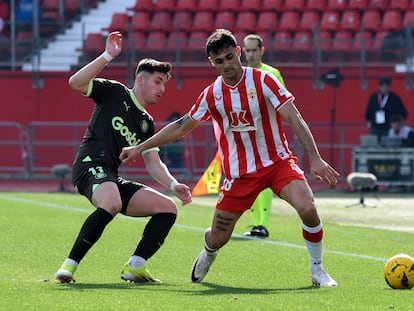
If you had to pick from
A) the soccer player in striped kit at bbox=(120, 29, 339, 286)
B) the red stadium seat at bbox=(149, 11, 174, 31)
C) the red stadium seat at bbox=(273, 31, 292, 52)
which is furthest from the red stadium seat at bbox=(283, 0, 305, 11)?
the soccer player in striped kit at bbox=(120, 29, 339, 286)

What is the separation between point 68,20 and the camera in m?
30.1

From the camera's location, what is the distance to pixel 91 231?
879 centimetres

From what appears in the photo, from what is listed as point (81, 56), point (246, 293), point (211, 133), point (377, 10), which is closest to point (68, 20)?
point (81, 56)

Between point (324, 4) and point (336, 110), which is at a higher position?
point (324, 4)

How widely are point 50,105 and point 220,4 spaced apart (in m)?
5.34

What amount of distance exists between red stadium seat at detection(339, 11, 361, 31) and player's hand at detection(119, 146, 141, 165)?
63.0 feet

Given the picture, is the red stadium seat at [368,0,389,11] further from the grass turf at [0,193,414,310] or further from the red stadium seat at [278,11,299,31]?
the grass turf at [0,193,414,310]

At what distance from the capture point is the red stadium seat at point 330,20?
27.5 m

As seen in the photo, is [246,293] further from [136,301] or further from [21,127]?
[21,127]

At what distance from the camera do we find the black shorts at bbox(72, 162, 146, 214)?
907 cm

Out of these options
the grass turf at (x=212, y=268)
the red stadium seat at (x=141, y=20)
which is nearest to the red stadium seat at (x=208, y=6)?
the red stadium seat at (x=141, y=20)

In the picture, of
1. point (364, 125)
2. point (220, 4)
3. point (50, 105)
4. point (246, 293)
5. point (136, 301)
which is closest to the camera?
point (136, 301)

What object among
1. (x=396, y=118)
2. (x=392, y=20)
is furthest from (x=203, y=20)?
(x=396, y=118)

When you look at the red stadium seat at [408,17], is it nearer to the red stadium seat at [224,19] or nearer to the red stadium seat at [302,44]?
the red stadium seat at [302,44]
